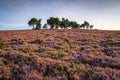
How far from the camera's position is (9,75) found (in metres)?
8.24

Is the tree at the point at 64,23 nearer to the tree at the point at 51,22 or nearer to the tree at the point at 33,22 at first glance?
the tree at the point at 51,22

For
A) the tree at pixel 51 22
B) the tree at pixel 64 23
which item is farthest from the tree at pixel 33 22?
the tree at pixel 64 23

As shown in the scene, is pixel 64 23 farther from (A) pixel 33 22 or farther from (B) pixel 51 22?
(A) pixel 33 22

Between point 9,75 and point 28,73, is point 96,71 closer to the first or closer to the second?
point 28,73

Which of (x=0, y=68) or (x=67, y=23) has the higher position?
(x=67, y=23)

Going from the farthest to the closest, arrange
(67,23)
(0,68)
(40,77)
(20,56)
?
(67,23), (20,56), (0,68), (40,77)

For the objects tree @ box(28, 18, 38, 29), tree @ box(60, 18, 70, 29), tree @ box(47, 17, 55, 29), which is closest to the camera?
tree @ box(28, 18, 38, 29)

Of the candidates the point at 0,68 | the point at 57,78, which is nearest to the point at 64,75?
the point at 57,78

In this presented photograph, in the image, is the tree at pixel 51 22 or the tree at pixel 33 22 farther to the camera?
the tree at pixel 51 22

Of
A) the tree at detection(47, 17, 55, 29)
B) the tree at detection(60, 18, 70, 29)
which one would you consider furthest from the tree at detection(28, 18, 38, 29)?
the tree at detection(60, 18, 70, 29)

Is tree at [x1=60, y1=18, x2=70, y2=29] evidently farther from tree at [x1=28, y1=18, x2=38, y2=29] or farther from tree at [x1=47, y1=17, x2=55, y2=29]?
tree at [x1=28, y1=18, x2=38, y2=29]

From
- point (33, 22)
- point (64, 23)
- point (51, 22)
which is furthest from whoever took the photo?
point (64, 23)

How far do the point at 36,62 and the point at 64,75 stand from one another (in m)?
2.38

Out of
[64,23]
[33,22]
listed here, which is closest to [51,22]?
[64,23]
